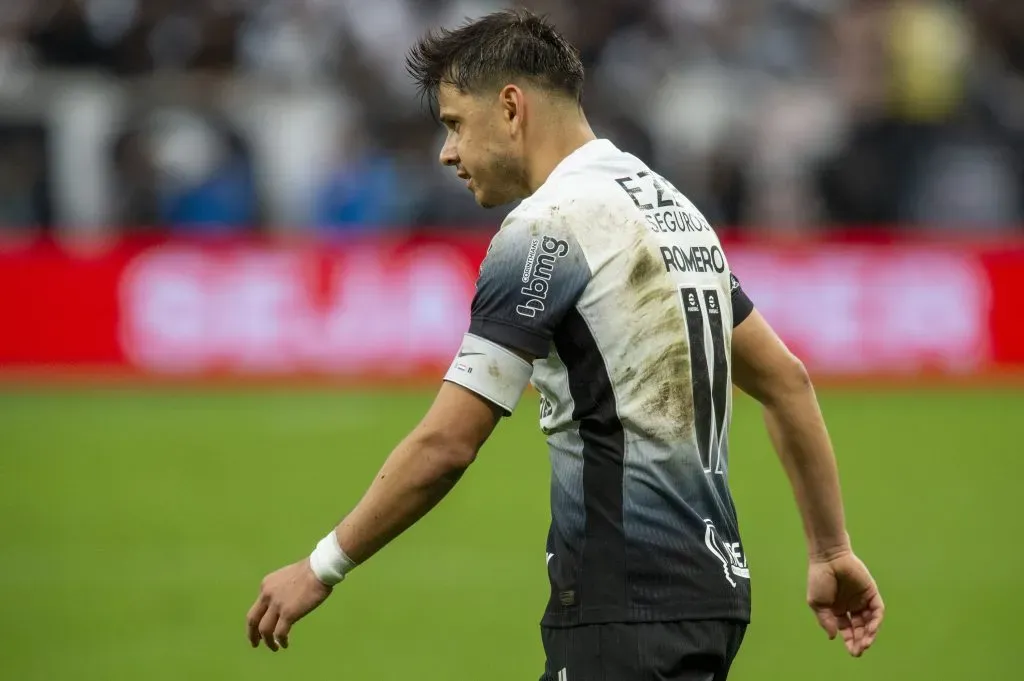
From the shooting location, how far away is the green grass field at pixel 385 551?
731cm

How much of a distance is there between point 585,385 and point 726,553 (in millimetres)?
499

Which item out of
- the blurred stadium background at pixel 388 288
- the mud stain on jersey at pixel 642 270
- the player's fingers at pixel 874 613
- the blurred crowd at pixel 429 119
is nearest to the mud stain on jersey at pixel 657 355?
the mud stain on jersey at pixel 642 270

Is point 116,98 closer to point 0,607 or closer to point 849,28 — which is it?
point 849,28

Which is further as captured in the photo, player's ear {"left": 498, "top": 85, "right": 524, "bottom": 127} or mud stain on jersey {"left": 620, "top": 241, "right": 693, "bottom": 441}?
player's ear {"left": 498, "top": 85, "right": 524, "bottom": 127}

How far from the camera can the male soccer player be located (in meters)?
3.53

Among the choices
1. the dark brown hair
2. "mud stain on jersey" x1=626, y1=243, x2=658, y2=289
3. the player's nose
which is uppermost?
the dark brown hair

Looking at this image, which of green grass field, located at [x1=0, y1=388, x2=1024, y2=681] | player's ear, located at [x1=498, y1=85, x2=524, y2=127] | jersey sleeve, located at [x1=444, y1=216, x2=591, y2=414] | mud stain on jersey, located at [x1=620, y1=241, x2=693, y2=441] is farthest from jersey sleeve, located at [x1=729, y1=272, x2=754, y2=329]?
green grass field, located at [x1=0, y1=388, x2=1024, y2=681]

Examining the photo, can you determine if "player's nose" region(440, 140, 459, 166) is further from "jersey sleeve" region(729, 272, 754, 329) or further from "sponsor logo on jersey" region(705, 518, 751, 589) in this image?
"sponsor logo on jersey" region(705, 518, 751, 589)

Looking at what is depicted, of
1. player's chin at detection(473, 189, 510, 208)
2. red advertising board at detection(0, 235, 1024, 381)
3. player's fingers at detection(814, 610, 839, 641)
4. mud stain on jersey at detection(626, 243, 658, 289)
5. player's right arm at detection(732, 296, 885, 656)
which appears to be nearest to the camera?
mud stain on jersey at detection(626, 243, 658, 289)

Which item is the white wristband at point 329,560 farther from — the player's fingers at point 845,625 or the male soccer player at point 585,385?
the player's fingers at point 845,625

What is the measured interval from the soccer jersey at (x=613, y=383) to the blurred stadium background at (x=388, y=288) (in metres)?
3.98

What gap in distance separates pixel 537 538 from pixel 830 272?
592cm

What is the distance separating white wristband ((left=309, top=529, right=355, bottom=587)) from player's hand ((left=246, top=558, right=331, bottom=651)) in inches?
0.6

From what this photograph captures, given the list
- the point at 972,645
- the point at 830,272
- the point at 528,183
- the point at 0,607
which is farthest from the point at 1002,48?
the point at 528,183
